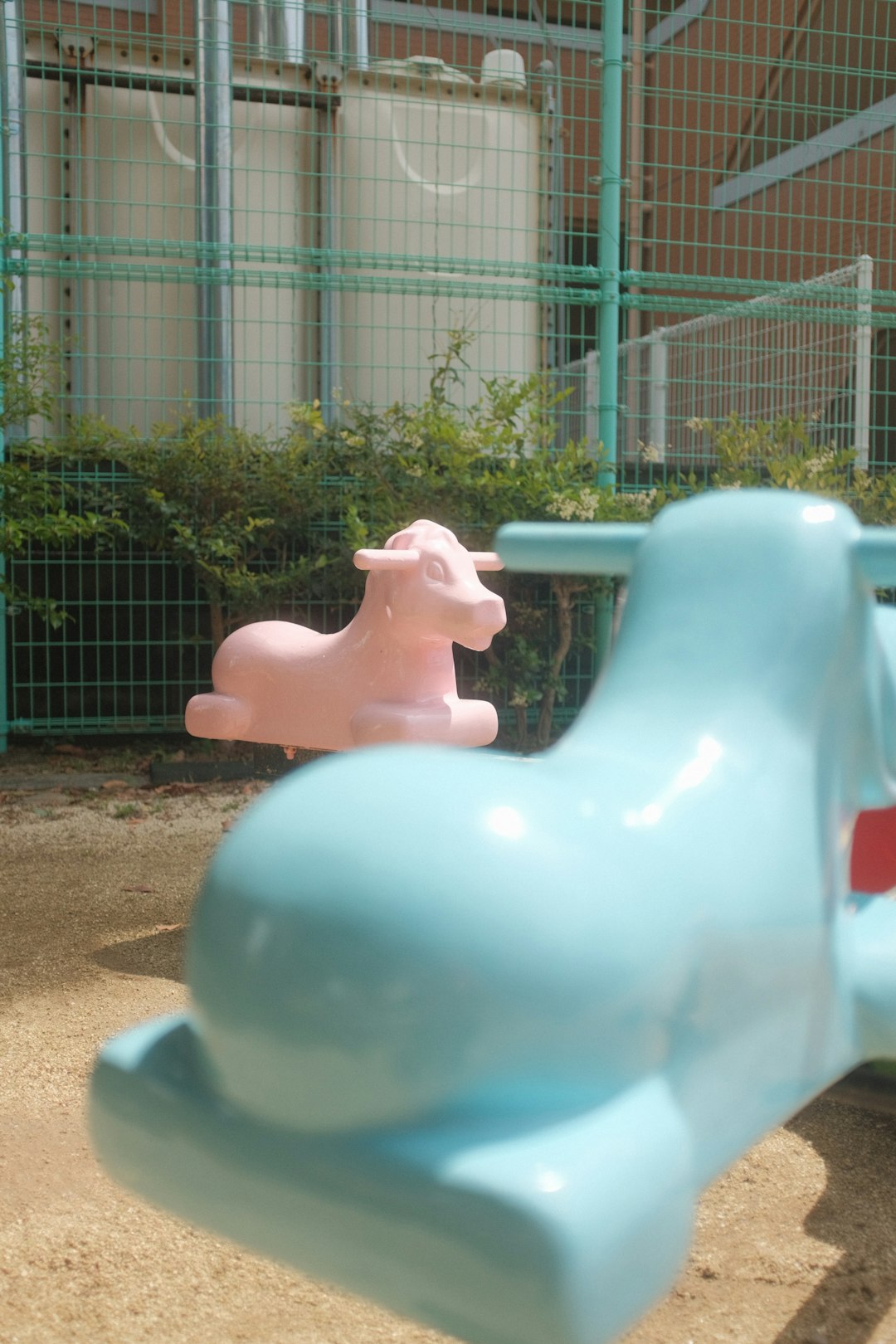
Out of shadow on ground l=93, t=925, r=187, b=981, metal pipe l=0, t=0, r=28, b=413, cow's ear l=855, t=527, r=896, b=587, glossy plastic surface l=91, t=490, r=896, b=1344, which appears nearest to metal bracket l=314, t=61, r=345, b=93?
metal pipe l=0, t=0, r=28, b=413

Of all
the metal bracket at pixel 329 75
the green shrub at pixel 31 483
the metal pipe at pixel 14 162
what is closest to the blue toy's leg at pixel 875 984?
the green shrub at pixel 31 483

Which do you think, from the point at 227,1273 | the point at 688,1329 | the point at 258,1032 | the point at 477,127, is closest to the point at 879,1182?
the point at 688,1329

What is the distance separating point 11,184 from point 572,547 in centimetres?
573

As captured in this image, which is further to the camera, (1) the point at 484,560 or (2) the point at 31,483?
(2) the point at 31,483

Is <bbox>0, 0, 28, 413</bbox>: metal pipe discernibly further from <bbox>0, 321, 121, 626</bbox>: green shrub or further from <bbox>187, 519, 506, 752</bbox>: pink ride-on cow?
<bbox>187, 519, 506, 752</bbox>: pink ride-on cow

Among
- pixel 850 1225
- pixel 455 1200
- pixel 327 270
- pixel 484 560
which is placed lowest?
pixel 850 1225

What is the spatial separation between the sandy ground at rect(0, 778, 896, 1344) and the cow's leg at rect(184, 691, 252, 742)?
0.70 metres

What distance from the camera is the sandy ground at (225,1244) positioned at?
5.53ft

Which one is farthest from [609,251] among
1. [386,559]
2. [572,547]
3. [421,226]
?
[572,547]

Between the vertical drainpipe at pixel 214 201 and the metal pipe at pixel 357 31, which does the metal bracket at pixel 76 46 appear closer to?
the vertical drainpipe at pixel 214 201

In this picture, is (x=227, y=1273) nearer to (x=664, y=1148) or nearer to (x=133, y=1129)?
(x=133, y=1129)

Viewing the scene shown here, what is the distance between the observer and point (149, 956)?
3.20 m

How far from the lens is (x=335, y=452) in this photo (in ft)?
19.1

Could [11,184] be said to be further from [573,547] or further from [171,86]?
[573,547]
